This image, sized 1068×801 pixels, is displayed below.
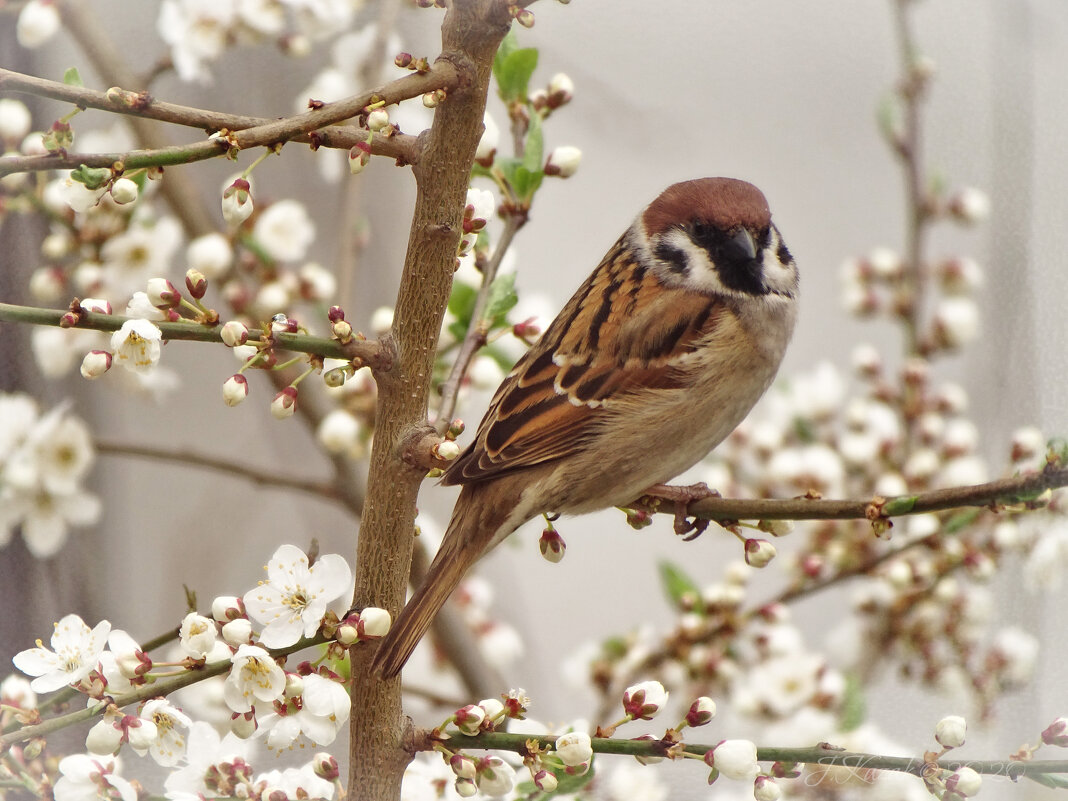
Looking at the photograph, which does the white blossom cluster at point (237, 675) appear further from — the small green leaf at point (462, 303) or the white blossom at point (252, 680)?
the small green leaf at point (462, 303)

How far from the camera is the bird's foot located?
1075 millimetres

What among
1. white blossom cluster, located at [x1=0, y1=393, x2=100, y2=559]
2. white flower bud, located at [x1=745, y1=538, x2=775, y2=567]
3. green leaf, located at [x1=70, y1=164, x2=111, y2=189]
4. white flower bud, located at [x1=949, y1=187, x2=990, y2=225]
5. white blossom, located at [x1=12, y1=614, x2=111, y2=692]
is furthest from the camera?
white flower bud, located at [x1=949, y1=187, x2=990, y2=225]

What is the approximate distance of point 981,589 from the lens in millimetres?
1594

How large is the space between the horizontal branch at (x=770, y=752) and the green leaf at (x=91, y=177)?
0.43 m

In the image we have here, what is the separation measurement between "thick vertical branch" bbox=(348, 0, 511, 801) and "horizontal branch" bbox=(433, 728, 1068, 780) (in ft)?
0.12

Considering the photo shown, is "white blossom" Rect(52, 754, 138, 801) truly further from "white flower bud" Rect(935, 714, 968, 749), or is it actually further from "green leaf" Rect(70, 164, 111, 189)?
"white flower bud" Rect(935, 714, 968, 749)

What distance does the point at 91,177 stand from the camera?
26.3 inches

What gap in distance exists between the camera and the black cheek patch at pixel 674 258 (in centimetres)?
133

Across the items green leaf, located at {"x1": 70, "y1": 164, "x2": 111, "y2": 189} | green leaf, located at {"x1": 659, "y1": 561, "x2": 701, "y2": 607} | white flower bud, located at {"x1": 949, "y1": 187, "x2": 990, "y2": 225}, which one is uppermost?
white flower bud, located at {"x1": 949, "y1": 187, "x2": 990, "y2": 225}

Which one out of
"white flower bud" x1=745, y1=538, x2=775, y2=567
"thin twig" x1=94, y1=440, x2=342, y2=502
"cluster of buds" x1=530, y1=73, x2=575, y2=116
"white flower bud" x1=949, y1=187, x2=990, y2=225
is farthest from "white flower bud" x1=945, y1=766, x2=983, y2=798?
"white flower bud" x1=949, y1=187, x2=990, y2=225

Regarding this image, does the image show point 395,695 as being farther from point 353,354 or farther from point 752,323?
point 752,323

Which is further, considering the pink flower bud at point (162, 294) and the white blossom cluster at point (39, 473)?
the white blossom cluster at point (39, 473)

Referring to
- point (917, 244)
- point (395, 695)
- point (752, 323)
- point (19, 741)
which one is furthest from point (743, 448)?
point (19, 741)

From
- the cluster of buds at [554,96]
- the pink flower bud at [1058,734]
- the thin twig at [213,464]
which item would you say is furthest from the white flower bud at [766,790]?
the thin twig at [213,464]
